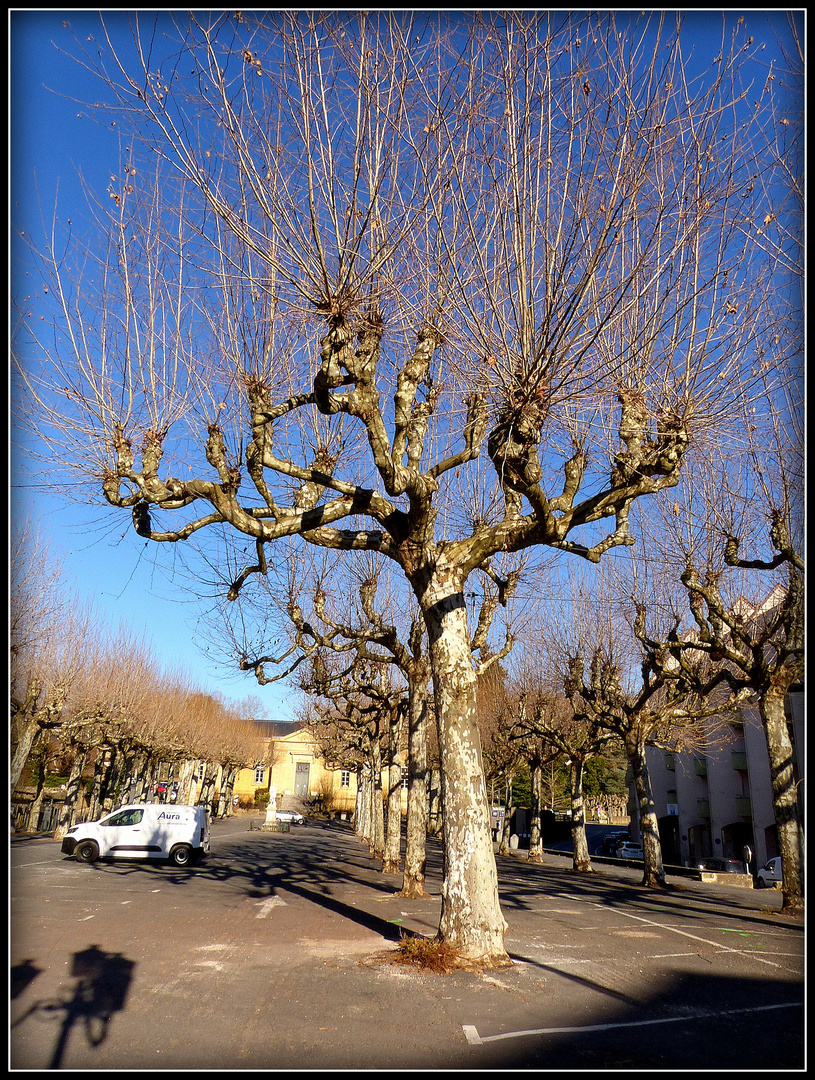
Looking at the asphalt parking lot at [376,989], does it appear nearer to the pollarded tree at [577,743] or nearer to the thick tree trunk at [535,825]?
the pollarded tree at [577,743]

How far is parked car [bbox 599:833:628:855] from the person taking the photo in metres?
A: 42.8

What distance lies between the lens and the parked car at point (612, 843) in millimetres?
42812

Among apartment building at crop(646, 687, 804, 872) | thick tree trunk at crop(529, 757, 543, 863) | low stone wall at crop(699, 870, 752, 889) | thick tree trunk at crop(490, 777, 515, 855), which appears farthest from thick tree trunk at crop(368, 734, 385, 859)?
apartment building at crop(646, 687, 804, 872)

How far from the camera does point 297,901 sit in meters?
13.6

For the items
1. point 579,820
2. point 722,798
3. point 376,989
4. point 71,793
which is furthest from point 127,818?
point 722,798

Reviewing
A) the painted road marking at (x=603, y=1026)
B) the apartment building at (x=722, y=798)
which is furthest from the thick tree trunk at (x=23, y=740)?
the apartment building at (x=722, y=798)

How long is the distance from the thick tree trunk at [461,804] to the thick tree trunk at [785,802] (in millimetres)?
8561

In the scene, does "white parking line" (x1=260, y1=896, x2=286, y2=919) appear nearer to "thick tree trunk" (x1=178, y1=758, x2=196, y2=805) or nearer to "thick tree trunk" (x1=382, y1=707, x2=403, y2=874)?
"thick tree trunk" (x1=382, y1=707, x2=403, y2=874)

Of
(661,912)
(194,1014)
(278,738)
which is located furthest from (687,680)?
(278,738)

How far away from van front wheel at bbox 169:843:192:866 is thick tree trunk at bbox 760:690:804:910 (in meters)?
16.9

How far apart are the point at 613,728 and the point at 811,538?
15.1 m

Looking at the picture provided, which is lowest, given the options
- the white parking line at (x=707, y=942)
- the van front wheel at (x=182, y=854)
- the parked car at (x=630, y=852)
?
the parked car at (x=630, y=852)

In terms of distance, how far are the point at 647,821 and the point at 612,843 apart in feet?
93.6

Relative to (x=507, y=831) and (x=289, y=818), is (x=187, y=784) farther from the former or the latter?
(x=507, y=831)
